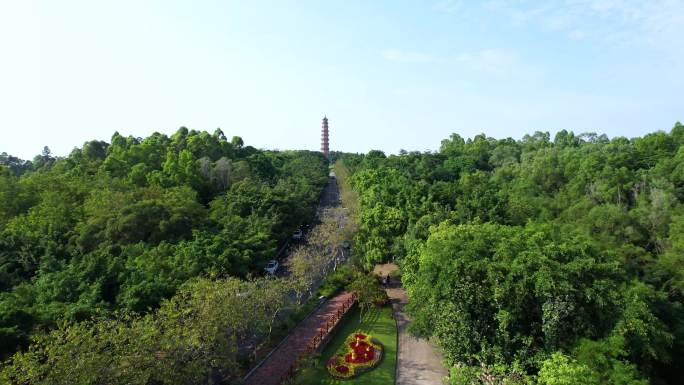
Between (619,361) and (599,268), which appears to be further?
(599,268)

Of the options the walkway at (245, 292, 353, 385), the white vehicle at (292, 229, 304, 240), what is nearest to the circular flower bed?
the walkway at (245, 292, 353, 385)

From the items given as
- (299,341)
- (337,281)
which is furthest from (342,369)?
(337,281)

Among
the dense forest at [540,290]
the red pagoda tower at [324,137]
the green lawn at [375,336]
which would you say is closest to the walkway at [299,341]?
the green lawn at [375,336]

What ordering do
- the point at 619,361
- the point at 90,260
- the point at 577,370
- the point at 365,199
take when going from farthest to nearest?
the point at 365,199 < the point at 90,260 < the point at 619,361 < the point at 577,370

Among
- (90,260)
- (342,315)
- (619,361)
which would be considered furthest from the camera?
(342,315)

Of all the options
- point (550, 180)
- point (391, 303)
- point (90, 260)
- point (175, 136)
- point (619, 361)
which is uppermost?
point (175, 136)

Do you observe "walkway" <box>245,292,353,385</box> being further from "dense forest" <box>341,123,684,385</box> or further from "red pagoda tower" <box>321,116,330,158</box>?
"red pagoda tower" <box>321,116,330,158</box>

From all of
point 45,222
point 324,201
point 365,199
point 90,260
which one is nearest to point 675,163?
point 365,199

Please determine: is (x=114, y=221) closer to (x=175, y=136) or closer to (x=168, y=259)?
(x=168, y=259)
